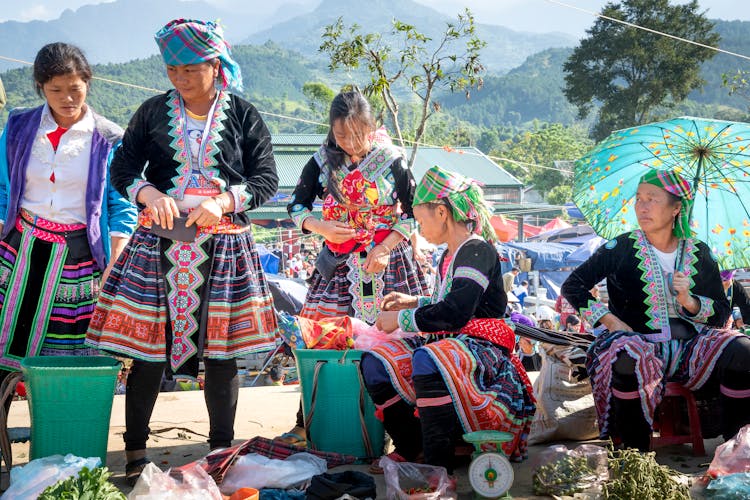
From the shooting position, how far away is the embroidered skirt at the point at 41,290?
3.88 meters

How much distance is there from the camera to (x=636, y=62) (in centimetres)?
3725

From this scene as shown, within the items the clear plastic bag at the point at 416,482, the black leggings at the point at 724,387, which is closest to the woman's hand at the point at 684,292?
the black leggings at the point at 724,387

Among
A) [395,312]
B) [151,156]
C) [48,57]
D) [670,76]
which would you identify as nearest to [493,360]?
[395,312]

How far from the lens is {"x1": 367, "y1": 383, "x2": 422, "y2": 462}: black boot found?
3.89 m

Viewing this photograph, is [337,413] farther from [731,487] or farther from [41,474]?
[731,487]

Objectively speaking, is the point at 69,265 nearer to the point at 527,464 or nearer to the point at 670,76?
the point at 527,464

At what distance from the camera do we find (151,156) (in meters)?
3.80

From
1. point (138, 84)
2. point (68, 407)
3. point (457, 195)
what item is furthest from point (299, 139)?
point (138, 84)

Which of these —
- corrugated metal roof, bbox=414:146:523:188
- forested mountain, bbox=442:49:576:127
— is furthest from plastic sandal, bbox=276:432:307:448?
forested mountain, bbox=442:49:576:127

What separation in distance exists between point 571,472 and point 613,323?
94 cm

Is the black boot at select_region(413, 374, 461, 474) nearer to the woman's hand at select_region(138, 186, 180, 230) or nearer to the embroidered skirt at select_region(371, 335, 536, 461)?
the embroidered skirt at select_region(371, 335, 536, 461)

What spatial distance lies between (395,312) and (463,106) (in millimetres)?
193601

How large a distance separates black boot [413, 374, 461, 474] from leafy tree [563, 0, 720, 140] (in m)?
35.1

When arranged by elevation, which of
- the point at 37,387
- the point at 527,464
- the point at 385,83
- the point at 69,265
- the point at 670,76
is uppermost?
the point at 670,76
